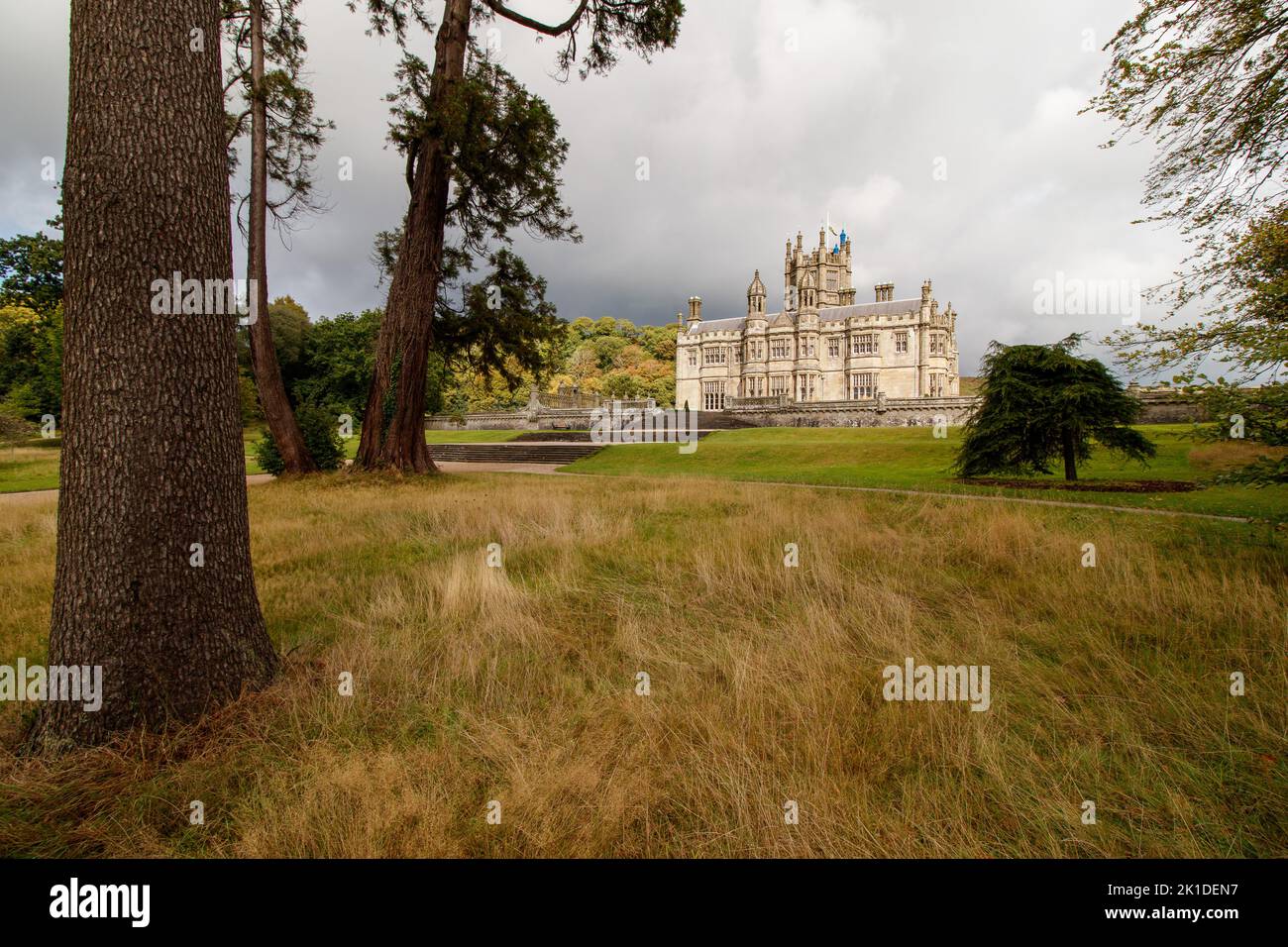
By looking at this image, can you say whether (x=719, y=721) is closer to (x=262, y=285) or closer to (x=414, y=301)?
(x=414, y=301)

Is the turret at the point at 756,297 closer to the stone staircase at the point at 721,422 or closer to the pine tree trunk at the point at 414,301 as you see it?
the stone staircase at the point at 721,422

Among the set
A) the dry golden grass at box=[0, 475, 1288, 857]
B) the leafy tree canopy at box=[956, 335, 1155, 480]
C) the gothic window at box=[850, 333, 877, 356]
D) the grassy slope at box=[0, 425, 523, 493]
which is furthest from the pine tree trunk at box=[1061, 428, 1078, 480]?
the gothic window at box=[850, 333, 877, 356]

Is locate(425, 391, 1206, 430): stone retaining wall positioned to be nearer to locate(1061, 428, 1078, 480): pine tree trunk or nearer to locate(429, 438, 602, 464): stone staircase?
locate(429, 438, 602, 464): stone staircase

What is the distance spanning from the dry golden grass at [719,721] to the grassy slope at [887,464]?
2.68 m

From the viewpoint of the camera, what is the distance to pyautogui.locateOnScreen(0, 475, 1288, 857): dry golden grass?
2002 mm

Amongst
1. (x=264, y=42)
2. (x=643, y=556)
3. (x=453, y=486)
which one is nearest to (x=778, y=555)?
(x=643, y=556)

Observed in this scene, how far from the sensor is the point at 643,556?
20.4 ft

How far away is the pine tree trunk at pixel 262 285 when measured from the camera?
13859mm

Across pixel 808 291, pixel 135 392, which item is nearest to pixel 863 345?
pixel 808 291

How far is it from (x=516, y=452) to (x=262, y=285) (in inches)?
561

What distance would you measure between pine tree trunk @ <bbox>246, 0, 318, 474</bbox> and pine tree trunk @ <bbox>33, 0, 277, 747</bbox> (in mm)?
12689

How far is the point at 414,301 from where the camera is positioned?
14086 millimetres
